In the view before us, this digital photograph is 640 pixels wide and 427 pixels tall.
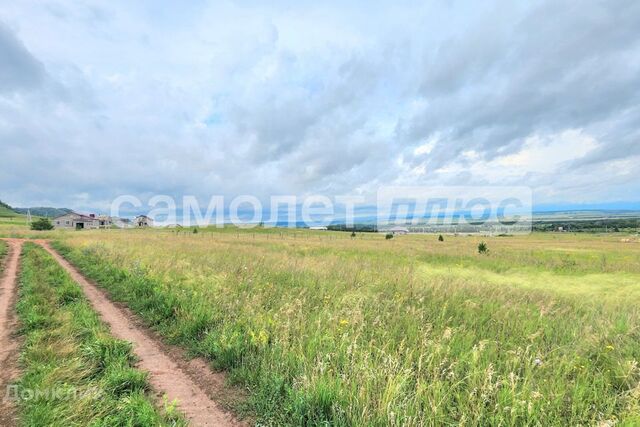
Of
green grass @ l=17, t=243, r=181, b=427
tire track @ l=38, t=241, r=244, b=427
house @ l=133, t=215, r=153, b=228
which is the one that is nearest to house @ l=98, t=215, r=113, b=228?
house @ l=133, t=215, r=153, b=228

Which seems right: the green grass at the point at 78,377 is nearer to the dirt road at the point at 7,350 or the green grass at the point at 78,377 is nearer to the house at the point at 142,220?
the dirt road at the point at 7,350

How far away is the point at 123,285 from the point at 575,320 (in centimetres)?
1214

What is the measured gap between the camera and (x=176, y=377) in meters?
4.37

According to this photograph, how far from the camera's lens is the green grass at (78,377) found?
3325 millimetres

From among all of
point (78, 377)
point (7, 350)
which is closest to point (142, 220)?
point (7, 350)

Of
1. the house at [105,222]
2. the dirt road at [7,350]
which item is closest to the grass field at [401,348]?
the dirt road at [7,350]

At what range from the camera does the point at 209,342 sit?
5.15 meters

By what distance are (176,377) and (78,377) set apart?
1248mm

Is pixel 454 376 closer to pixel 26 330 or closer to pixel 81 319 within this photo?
pixel 81 319

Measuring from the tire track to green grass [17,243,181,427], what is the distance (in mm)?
221

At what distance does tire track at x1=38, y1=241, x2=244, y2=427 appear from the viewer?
3578 millimetres

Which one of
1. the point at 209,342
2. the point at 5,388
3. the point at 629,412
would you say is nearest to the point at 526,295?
the point at 629,412

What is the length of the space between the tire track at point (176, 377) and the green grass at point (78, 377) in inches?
8.7

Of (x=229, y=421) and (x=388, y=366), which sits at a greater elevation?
(x=388, y=366)
